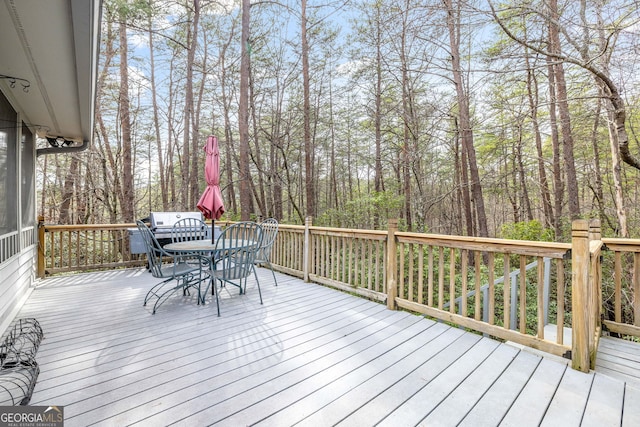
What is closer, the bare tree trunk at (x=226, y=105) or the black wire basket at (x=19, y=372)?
the black wire basket at (x=19, y=372)

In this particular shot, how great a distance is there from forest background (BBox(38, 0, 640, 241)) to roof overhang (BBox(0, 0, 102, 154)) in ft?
11.6

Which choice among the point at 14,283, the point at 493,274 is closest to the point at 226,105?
the point at 14,283

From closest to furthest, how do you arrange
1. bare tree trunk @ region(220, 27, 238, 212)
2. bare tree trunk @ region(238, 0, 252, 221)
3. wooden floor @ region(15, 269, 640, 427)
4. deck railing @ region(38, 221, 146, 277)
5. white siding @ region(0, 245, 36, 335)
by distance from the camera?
wooden floor @ region(15, 269, 640, 427) < white siding @ region(0, 245, 36, 335) < deck railing @ region(38, 221, 146, 277) < bare tree trunk @ region(238, 0, 252, 221) < bare tree trunk @ region(220, 27, 238, 212)

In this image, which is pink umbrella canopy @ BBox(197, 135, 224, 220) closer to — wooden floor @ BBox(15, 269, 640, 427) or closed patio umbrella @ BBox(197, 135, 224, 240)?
closed patio umbrella @ BBox(197, 135, 224, 240)

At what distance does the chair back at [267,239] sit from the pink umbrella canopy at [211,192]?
0.64 meters

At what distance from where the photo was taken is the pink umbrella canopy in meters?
3.46

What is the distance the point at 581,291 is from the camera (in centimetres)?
196

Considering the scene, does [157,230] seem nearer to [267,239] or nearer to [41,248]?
[41,248]

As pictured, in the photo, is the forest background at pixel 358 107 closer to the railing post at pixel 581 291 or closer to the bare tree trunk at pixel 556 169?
the bare tree trunk at pixel 556 169

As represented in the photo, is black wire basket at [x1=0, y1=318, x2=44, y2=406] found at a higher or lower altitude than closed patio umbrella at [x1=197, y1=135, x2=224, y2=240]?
lower

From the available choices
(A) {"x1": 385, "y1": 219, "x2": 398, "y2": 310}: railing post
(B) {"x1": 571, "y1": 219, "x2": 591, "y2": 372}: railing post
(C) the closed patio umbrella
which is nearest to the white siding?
(C) the closed patio umbrella

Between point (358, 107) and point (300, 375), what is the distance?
9982 millimetres

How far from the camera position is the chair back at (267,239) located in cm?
377

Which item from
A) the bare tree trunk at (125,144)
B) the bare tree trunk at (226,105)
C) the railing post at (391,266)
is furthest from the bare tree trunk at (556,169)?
the bare tree trunk at (125,144)
